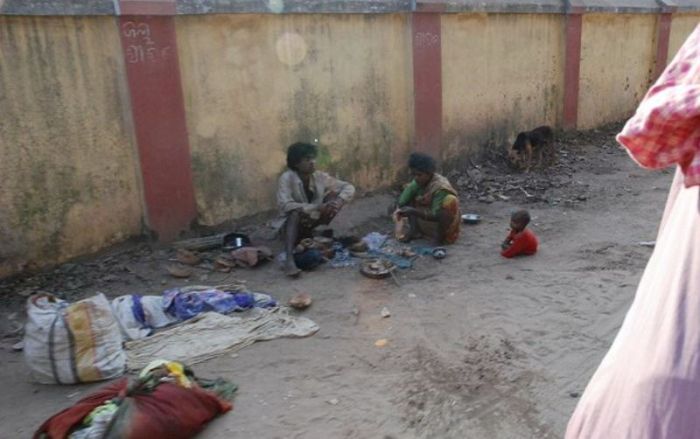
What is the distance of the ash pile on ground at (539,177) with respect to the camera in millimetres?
8164

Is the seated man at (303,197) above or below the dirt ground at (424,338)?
above

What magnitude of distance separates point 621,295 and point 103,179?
15.4ft

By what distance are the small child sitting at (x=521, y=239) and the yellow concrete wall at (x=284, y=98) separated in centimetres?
266

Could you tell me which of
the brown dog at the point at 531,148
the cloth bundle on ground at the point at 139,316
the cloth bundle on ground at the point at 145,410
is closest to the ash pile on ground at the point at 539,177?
the brown dog at the point at 531,148

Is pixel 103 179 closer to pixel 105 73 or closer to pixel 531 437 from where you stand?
pixel 105 73

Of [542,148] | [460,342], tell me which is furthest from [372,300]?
[542,148]

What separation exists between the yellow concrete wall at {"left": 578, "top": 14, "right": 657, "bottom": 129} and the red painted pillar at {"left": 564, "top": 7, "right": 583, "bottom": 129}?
254mm

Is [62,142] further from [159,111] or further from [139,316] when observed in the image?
[139,316]

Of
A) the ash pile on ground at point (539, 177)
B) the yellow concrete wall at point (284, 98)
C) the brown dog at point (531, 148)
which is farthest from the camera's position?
the brown dog at point (531, 148)

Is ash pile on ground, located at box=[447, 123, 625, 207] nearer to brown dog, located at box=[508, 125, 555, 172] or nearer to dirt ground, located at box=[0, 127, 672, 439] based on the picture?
brown dog, located at box=[508, 125, 555, 172]

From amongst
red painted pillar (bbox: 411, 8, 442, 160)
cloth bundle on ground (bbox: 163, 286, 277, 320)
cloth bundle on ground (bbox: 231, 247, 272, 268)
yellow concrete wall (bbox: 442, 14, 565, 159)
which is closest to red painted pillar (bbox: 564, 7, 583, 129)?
yellow concrete wall (bbox: 442, 14, 565, 159)

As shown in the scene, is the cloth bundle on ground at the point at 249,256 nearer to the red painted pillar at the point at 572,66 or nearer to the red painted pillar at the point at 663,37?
the red painted pillar at the point at 572,66

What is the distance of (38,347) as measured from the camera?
143 inches

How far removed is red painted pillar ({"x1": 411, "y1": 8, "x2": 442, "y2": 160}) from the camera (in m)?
8.05
